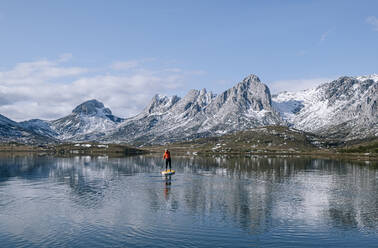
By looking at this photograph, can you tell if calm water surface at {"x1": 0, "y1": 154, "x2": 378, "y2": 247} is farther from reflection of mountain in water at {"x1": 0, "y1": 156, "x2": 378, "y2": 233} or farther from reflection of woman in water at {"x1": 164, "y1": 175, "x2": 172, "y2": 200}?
reflection of woman in water at {"x1": 164, "y1": 175, "x2": 172, "y2": 200}

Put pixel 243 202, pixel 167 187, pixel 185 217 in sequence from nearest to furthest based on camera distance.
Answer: pixel 185 217 → pixel 243 202 → pixel 167 187

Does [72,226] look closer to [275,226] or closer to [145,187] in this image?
[275,226]

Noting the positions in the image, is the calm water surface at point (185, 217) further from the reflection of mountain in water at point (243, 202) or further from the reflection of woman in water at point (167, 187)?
the reflection of woman in water at point (167, 187)

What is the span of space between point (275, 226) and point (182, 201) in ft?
63.0

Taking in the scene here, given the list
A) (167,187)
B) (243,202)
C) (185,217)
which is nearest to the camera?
(185,217)

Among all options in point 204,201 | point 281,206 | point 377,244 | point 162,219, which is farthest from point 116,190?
point 377,244

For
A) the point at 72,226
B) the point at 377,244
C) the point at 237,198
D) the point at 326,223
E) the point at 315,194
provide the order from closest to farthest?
the point at 377,244, the point at 72,226, the point at 326,223, the point at 237,198, the point at 315,194

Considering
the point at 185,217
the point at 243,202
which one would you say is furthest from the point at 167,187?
the point at 185,217

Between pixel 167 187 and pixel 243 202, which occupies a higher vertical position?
pixel 167 187

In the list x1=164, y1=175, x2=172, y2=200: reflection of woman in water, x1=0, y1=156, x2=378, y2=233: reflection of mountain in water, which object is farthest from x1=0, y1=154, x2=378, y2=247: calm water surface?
x1=164, y1=175, x2=172, y2=200: reflection of woman in water

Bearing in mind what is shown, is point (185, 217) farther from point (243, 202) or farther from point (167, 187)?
point (167, 187)

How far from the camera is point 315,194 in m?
69.5

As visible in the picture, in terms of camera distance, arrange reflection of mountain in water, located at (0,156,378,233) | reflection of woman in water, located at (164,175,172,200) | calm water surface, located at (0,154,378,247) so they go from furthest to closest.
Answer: reflection of woman in water, located at (164,175,172,200)
reflection of mountain in water, located at (0,156,378,233)
calm water surface, located at (0,154,378,247)

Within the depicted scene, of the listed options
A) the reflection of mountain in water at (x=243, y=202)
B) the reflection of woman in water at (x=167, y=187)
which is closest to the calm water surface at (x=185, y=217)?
the reflection of mountain in water at (x=243, y=202)
